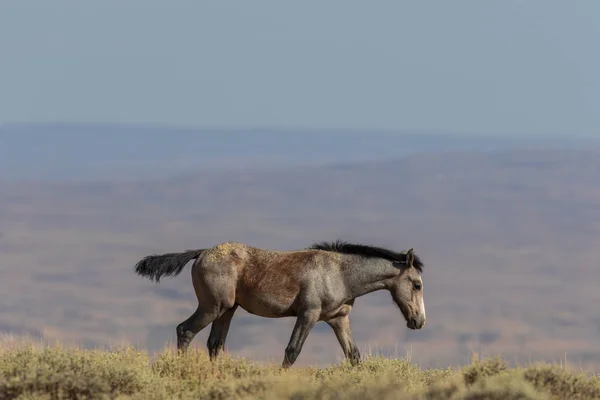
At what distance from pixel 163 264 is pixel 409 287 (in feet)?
14.5

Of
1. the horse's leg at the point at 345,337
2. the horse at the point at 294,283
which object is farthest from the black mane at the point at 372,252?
the horse's leg at the point at 345,337

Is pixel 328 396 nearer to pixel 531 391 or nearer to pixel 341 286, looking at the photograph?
pixel 531 391

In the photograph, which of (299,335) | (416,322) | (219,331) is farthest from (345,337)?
(219,331)

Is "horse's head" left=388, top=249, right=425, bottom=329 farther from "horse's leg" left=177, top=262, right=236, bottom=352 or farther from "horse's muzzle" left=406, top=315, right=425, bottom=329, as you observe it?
"horse's leg" left=177, top=262, right=236, bottom=352

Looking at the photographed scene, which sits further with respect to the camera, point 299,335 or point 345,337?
point 345,337

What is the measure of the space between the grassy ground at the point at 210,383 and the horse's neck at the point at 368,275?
8.08ft

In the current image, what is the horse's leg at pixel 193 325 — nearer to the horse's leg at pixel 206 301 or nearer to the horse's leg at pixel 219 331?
the horse's leg at pixel 206 301

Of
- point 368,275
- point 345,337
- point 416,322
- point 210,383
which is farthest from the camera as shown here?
point 416,322

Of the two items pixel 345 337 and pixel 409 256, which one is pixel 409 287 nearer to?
pixel 409 256

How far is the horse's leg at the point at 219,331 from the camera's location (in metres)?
19.2

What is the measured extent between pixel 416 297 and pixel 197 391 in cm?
572

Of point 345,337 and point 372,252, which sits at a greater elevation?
point 372,252

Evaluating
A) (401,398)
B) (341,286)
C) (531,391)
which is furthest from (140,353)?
(531,391)

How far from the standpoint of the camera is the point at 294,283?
1877 cm
